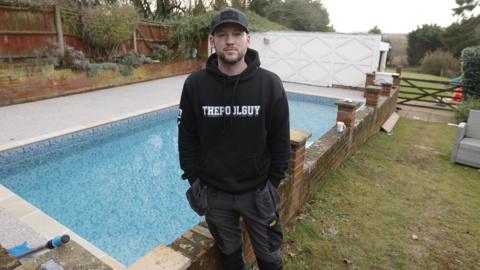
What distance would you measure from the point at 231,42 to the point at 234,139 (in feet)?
1.84

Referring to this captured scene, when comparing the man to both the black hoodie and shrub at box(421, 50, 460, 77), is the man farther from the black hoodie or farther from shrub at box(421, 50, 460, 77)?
shrub at box(421, 50, 460, 77)

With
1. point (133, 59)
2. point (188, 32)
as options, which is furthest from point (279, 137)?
point (188, 32)

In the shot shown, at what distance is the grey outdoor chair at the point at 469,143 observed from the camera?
203 inches

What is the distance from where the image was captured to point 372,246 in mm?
3125

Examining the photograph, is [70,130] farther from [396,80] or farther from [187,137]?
[396,80]

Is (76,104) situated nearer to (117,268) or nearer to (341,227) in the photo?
(117,268)

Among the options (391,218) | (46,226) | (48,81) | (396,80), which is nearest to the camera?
(46,226)

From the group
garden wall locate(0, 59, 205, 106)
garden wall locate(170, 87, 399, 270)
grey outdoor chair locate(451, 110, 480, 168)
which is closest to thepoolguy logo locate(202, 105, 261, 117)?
garden wall locate(170, 87, 399, 270)

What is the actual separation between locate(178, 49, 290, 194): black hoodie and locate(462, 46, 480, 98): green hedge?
32.2ft

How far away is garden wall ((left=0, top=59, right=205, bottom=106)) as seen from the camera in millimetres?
7961

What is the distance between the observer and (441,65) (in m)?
22.3

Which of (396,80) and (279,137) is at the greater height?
(279,137)

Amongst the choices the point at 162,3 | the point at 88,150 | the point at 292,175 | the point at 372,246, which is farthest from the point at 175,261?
the point at 162,3

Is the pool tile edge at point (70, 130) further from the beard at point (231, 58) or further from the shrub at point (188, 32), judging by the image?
the shrub at point (188, 32)
